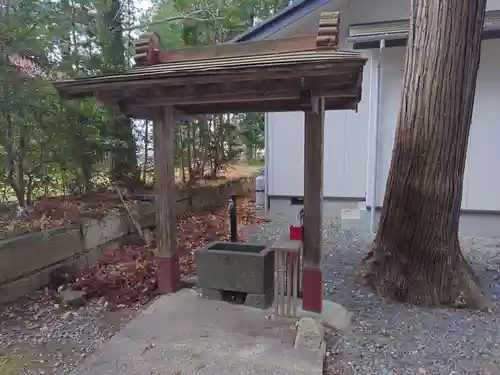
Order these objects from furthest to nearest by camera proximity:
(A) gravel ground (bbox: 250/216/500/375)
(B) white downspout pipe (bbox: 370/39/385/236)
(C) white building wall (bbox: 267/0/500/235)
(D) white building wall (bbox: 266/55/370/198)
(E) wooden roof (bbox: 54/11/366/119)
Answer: (D) white building wall (bbox: 266/55/370/198), (B) white downspout pipe (bbox: 370/39/385/236), (C) white building wall (bbox: 267/0/500/235), (A) gravel ground (bbox: 250/216/500/375), (E) wooden roof (bbox: 54/11/366/119)

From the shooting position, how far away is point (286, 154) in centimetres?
739

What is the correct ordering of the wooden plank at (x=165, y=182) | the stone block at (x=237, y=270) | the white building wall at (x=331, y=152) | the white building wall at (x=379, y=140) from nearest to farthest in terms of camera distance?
the stone block at (x=237, y=270)
the wooden plank at (x=165, y=182)
the white building wall at (x=379, y=140)
the white building wall at (x=331, y=152)

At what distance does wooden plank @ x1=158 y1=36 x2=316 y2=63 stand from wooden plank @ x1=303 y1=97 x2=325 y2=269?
571 mm

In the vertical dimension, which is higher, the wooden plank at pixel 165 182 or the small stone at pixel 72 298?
the wooden plank at pixel 165 182

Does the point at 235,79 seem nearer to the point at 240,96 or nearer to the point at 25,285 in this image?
the point at 240,96

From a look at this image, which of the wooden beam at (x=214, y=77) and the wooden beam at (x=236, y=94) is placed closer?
the wooden beam at (x=214, y=77)

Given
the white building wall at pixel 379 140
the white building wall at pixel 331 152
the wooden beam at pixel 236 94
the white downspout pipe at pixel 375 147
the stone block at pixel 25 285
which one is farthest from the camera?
the white building wall at pixel 331 152

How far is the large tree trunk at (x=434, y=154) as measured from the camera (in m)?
3.59

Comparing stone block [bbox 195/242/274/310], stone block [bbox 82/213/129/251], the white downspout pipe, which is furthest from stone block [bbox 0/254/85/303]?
the white downspout pipe

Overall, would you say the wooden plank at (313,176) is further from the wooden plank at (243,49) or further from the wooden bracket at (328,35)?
the wooden plank at (243,49)

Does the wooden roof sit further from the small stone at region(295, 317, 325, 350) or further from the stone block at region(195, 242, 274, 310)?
the small stone at region(295, 317, 325, 350)

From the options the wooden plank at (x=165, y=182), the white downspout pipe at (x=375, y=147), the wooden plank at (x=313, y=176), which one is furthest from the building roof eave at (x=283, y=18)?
the wooden plank at (x=313, y=176)

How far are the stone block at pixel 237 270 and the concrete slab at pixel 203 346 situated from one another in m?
0.20

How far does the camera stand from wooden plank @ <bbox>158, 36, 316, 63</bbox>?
10.6 ft
